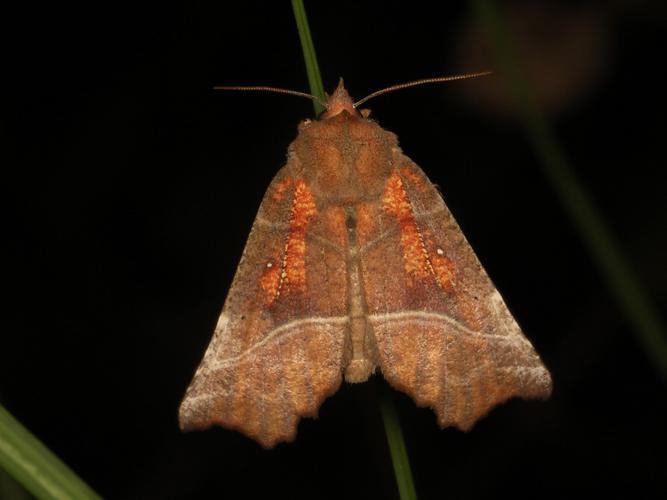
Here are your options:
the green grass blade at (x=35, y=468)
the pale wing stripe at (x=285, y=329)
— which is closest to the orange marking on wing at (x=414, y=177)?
the pale wing stripe at (x=285, y=329)

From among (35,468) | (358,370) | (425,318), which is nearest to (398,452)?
(358,370)

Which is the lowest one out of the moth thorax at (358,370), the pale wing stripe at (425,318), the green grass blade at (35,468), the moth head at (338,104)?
the green grass blade at (35,468)

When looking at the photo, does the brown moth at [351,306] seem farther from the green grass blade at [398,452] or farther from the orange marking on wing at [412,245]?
the green grass blade at [398,452]

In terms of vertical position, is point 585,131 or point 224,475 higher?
point 585,131

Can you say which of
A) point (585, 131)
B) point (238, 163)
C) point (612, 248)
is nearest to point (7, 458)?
point (612, 248)

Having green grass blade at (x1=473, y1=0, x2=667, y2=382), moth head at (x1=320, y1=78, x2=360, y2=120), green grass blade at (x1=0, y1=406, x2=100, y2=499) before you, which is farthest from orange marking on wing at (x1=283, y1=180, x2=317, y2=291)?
green grass blade at (x1=0, y1=406, x2=100, y2=499)

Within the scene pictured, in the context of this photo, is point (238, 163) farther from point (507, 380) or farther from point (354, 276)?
point (507, 380)
